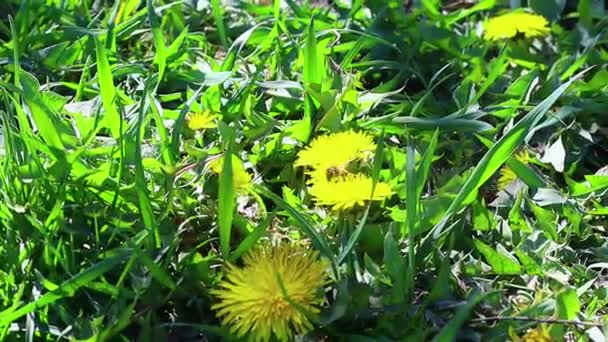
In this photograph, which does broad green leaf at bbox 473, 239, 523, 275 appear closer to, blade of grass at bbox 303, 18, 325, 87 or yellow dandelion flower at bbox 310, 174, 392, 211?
yellow dandelion flower at bbox 310, 174, 392, 211

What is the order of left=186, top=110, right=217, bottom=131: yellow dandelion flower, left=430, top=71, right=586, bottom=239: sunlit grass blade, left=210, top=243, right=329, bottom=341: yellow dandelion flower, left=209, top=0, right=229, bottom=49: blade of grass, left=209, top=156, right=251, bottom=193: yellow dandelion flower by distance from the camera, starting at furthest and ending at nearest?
1. left=209, top=0, right=229, bottom=49: blade of grass
2. left=186, top=110, right=217, bottom=131: yellow dandelion flower
3. left=209, top=156, right=251, bottom=193: yellow dandelion flower
4. left=430, top=71, right=586, bottom=239: sunlit grass blade
5. left=210, top=243, right=329, bottom=341: yellow dandelion flower

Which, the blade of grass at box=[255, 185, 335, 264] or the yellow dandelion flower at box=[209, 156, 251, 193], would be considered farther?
the yellow dandelion flower at box=[209, 156, 251, 193]

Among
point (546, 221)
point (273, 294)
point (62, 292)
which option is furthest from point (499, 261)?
point (62, 292)

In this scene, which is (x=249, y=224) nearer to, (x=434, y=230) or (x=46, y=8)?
(x=434, y=230)

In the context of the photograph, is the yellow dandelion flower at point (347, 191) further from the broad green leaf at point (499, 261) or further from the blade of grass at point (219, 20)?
the blade of grass at point (219, 20)

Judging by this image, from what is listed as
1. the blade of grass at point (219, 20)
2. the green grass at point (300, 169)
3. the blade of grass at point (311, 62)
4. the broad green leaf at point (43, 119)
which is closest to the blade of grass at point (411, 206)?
the green grass at point (300, 169)

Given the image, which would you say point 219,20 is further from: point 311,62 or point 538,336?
point 538,336

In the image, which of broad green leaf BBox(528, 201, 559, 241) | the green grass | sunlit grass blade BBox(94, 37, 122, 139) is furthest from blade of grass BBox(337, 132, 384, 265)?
sunlit grass blade BBox(94, 37, 122, 139)
